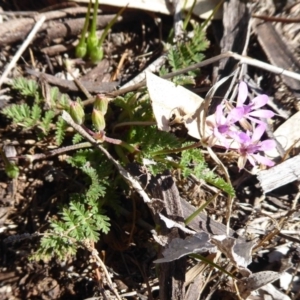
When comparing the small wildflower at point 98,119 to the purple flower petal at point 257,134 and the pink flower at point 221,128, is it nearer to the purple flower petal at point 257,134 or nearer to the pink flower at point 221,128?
the pink flower at point 221,128

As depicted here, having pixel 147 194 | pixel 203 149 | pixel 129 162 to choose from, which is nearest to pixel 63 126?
pixel 129 162

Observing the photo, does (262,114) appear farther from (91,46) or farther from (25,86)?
(25,86)

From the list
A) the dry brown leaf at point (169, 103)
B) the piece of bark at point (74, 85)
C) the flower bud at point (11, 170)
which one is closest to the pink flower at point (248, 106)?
the dry brown leaf at point (169, 103)

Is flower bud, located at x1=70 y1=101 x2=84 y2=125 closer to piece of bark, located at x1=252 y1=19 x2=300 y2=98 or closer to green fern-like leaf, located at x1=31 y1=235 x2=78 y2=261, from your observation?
Result: green fern-like leaf, located at x1=31 y1=235 x2=78 y2=261

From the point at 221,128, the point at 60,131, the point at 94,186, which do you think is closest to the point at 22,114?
the point at 60,131

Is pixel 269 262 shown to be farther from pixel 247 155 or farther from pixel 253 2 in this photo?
pixel 253 2

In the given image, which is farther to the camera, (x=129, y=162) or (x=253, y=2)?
(x=253, y=2)

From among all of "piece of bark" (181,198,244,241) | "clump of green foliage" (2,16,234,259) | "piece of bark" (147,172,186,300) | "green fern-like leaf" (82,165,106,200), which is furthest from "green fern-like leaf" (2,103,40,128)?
"piece of bark" (181,198,244,241)
